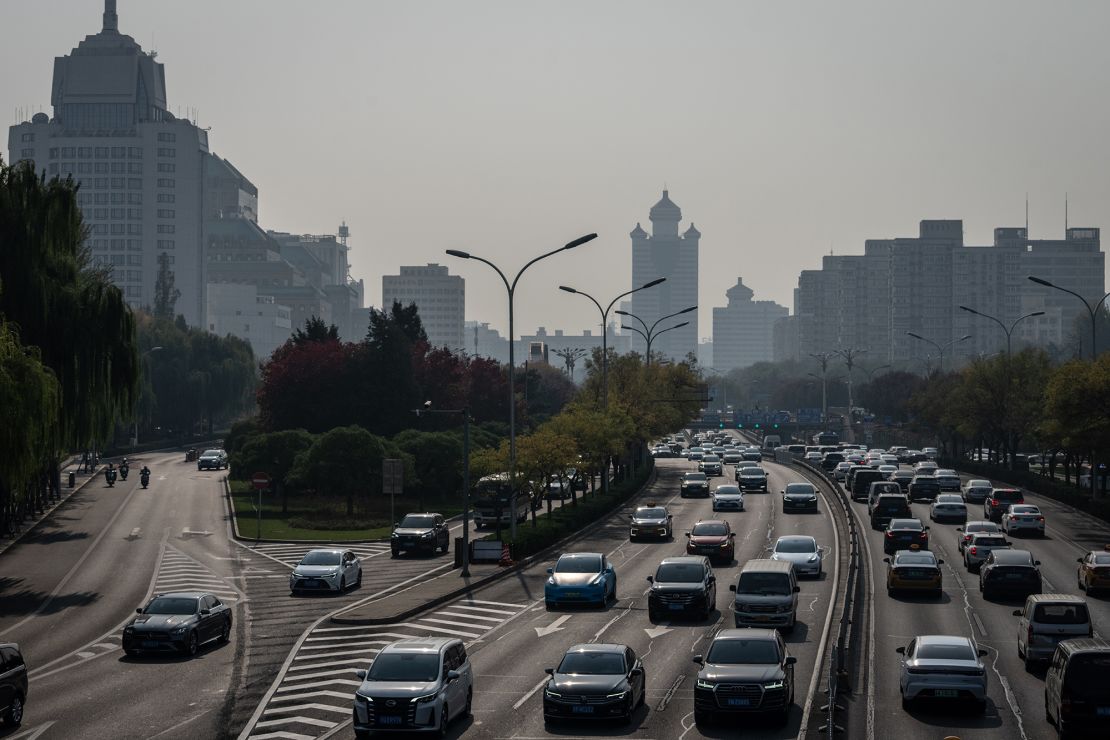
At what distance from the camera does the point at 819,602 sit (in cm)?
4334

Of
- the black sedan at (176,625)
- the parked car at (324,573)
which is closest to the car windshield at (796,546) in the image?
the parked car at (324,573)

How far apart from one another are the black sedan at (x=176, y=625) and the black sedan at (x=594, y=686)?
1215 centimetres

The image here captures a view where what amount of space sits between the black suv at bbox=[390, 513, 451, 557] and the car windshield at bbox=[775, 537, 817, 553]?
15.8 meters

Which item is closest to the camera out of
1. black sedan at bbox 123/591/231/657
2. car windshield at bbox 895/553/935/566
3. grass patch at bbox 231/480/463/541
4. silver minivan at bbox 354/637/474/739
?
silver minivan at bbox 354/637/474/739

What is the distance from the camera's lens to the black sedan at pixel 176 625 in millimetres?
34594

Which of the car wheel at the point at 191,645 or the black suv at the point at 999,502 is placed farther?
the black suv at the point at 999,502

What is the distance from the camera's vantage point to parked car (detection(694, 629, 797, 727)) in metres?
25.6

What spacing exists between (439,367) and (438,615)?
250 feet

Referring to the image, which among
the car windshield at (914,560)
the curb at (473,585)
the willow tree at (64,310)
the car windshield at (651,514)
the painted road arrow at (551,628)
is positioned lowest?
the painted road arrow at (551,628)

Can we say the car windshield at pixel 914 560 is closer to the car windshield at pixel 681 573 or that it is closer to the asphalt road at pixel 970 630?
the asphalt road at pixel 970 630

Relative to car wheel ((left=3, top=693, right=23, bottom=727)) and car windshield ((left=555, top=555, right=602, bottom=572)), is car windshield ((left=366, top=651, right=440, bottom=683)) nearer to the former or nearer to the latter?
car wheel ((left=3, top=693, right=23, bottom=727))

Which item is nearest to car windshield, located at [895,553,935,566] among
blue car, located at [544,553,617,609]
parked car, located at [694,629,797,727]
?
blue car, located at [544,553,617,609]

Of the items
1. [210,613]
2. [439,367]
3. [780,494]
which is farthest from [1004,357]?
[210,613]

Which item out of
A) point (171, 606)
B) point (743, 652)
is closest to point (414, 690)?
point (743, 652)
